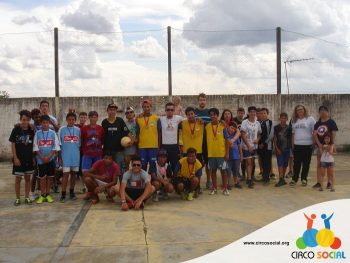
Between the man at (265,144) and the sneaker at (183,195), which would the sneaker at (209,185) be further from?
the man at (265,144)

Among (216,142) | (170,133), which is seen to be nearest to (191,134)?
(170,133)

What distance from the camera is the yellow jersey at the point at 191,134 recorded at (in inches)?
284

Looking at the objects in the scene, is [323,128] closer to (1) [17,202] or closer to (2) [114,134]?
(2) [114,134]

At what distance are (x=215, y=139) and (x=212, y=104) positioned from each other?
525 centimetres

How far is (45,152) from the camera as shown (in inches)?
267

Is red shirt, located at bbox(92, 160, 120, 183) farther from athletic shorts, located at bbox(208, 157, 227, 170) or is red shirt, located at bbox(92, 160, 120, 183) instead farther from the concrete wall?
the concrete wall

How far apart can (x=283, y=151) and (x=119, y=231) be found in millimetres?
4235

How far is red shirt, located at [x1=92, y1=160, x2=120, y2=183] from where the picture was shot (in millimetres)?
6797

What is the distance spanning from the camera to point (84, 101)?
1221cm

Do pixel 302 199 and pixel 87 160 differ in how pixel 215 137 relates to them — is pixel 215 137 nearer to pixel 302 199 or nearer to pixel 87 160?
pixel 302 199

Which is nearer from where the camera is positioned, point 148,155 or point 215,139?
point 148,155

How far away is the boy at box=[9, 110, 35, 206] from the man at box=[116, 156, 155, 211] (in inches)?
58.3

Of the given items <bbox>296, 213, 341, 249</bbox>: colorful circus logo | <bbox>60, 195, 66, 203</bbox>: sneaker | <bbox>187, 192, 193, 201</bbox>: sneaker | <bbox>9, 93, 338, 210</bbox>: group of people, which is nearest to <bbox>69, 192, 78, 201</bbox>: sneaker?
<bbox>9, 93, 338, 210</bbox>: group of people

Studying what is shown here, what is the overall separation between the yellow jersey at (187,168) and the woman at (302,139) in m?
2.22
